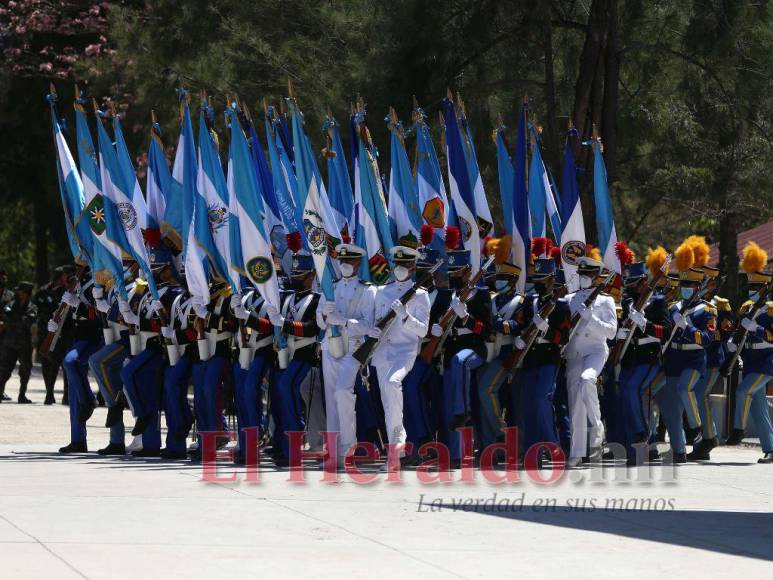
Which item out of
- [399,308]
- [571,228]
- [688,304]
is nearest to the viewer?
[399,308]

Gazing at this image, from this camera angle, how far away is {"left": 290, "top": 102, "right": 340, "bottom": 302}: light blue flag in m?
13.2

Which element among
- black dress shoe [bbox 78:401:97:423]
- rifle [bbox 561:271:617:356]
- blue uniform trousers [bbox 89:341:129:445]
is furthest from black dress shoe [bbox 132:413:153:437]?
rifle [bbox 561:271:617:356]

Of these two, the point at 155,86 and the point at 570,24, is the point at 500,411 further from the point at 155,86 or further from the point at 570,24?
the point at 155,86

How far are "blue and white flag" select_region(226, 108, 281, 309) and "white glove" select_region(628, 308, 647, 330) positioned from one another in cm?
307

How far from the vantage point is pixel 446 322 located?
1321 cm

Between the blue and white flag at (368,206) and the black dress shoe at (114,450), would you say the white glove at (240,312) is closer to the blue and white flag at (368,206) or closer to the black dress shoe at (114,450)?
the blue and white flag at (368,206)

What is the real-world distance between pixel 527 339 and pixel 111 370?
386 cm

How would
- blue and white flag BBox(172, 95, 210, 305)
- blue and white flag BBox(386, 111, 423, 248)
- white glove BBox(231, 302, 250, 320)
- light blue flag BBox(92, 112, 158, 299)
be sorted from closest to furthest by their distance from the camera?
white glove BBox(231, 302, 250, 320)
blue and white flag BBox(172, 95, 210, 305)
light blue flag BBox(92, 112, 158, 299)
blue and white flag BBox(386, 111, 423, 248)

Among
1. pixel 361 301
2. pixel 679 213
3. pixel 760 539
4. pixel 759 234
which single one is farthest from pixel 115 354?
pixel 679 213

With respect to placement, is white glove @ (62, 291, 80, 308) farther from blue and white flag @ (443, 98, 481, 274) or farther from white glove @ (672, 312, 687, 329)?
white glove @ (672, 312, 687, 329)

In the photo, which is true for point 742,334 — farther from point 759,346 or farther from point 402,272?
point 402,272

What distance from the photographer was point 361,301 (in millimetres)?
12867

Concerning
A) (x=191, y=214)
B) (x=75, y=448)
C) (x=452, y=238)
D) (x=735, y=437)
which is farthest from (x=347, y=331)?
(x=735, y=437)

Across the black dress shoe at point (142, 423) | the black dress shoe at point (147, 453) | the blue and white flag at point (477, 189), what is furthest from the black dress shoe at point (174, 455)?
the blue and white flag at point (477, 189)
